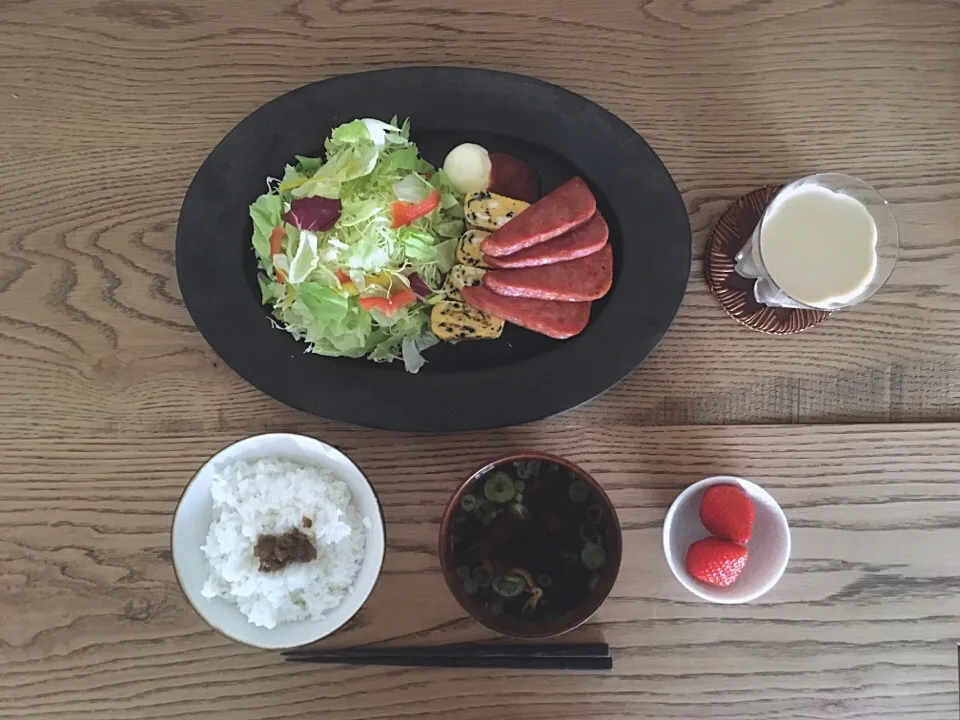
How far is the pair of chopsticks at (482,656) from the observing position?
4.62 feet

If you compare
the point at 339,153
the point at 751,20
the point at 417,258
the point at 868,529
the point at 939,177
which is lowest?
the point at 868,529

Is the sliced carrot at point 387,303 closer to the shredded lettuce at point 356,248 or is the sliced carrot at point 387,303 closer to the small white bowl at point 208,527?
the shredded lettuce at point 356,248

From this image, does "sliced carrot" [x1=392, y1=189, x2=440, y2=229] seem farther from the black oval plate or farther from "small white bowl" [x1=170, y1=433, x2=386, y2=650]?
"small white bowl" [x1=170, y1=433, x2=386, y2=650]

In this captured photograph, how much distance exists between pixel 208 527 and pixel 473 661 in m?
0.58

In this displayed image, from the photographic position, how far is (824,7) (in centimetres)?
166

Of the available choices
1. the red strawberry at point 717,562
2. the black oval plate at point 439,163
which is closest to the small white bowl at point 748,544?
the red strawberry at point 717,562

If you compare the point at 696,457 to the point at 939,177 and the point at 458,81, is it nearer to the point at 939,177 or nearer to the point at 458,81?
the point at 939,177

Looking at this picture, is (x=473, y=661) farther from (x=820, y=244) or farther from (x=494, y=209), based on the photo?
(x=820, y=244)

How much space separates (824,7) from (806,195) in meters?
0.51

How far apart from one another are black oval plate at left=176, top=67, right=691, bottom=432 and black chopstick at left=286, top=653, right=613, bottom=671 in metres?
0.45

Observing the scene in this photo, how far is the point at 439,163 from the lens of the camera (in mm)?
1614

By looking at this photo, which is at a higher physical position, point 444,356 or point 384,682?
point 444,356

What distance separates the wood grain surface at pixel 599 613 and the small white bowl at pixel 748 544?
0.05 m

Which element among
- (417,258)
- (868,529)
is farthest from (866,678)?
(417,258)
